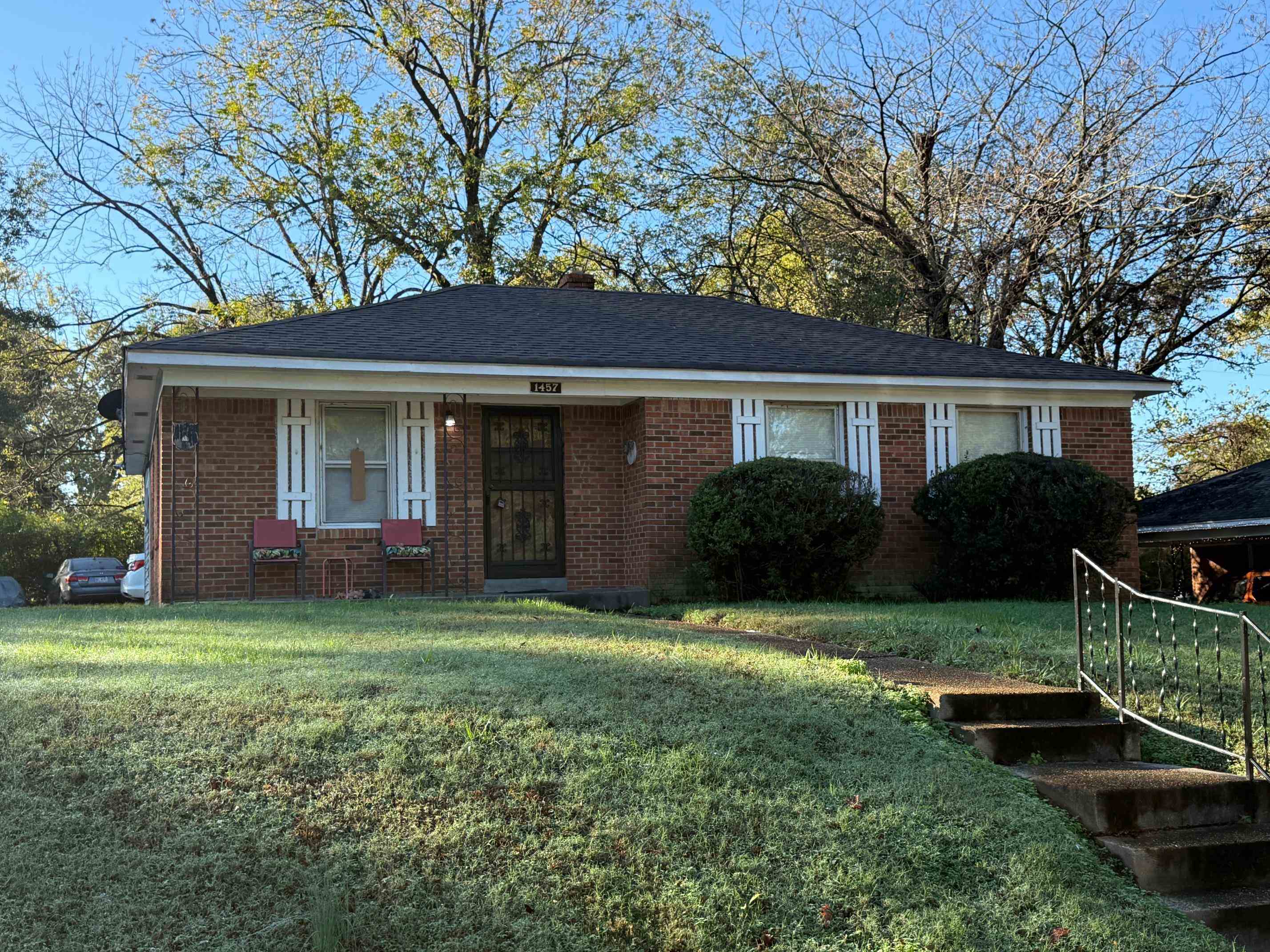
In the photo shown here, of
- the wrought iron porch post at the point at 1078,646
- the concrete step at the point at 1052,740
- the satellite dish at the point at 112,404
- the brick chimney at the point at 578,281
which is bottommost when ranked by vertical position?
the concrete step at the point at 1052,740

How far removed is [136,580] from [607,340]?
14615mm

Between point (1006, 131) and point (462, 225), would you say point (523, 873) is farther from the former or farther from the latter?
point (462, 225)

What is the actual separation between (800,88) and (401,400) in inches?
481

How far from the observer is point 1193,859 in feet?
17.6

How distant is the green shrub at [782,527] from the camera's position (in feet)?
41.6

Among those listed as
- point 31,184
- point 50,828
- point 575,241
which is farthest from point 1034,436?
point 31,184

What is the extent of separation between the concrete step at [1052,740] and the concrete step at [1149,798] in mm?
186

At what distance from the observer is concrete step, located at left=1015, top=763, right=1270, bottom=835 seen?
5.64 metres

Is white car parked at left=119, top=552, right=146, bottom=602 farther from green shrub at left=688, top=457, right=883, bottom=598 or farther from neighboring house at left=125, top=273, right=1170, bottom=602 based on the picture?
green shrub at left=688, top=457, right=883, bottom=598

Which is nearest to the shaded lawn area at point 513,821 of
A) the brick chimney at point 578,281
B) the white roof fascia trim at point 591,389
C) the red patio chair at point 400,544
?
the white roof fascia trim at point 591,389

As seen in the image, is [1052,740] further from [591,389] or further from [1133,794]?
[591,389]

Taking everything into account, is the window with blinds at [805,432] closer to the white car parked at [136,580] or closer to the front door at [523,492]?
the front door at [523,492]

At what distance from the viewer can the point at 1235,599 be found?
19422 millimetres

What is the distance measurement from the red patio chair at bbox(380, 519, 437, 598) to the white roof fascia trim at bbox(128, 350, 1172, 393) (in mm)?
1814
